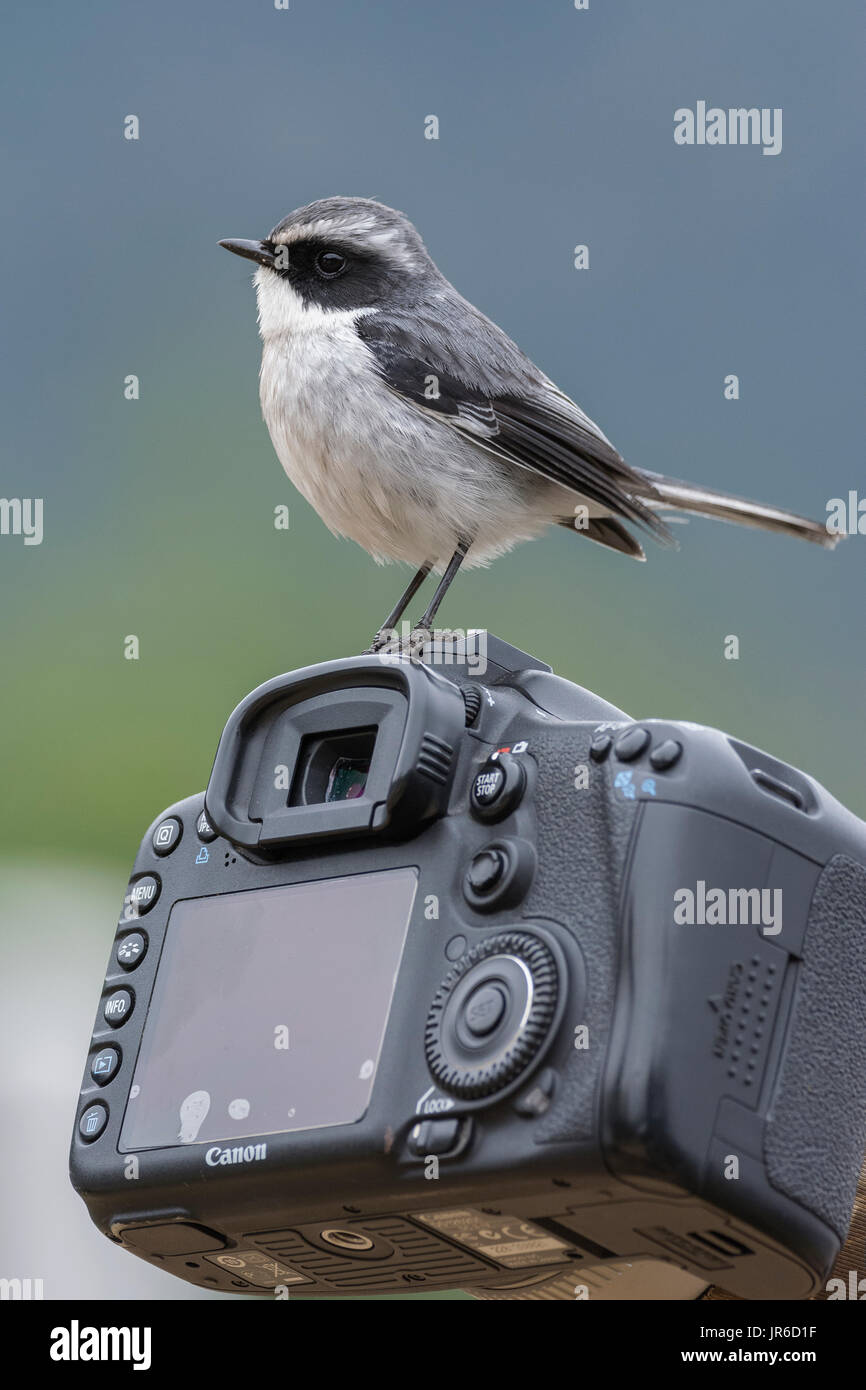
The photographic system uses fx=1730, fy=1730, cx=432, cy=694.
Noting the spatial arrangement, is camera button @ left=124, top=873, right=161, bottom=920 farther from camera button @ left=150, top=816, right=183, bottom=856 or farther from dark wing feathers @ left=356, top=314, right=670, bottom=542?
dark wing feathers @ left=356, top=314, right=670, bottom=542

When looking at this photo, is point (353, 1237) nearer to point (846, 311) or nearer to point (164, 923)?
point (164, 923)

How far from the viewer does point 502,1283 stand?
136cm

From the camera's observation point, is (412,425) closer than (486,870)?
No

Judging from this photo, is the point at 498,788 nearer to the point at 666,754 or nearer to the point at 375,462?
the point at 666,754

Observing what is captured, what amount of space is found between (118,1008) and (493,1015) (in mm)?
427

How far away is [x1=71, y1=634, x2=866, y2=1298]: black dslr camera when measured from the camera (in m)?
1.17

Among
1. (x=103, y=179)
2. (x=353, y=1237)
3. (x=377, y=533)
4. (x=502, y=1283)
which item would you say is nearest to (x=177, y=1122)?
(x=353, y=1237)

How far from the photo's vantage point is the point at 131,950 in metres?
1.52

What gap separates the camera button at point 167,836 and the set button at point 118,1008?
0.13 m

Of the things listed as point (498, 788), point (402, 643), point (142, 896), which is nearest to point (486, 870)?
point (498, 788)

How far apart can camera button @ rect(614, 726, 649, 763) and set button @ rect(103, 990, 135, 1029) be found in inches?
19.8

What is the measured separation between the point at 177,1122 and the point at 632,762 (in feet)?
1.55

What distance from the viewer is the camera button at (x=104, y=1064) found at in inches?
58.0

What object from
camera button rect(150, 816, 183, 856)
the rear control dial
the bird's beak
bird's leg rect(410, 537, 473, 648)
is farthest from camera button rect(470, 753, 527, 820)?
the bird's beak
